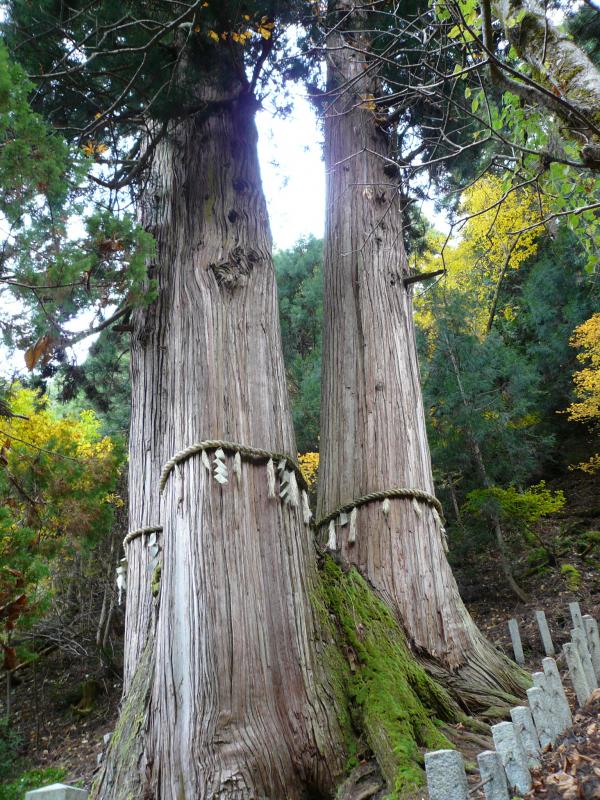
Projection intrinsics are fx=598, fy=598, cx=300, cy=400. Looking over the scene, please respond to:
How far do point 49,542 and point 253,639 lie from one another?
13.7ft

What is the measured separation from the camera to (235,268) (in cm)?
350

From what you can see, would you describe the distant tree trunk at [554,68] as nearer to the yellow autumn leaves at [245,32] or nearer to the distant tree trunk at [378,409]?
the distant tree trunk at [378,409]

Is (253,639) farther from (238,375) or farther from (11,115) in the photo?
(11,115)

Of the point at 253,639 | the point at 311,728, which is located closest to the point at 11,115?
the point at 253,639

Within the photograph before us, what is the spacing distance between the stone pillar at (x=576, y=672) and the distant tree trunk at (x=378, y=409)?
0.97 feet

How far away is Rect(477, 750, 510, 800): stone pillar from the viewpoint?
1698 millimetres

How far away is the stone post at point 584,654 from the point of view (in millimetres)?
3274

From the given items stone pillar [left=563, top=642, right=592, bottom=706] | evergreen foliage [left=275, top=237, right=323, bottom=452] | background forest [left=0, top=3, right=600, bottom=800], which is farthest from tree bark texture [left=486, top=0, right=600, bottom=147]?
evergreen foliage [left=275, top=237, right=323, bottom=452]

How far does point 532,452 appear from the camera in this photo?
32.7 feet

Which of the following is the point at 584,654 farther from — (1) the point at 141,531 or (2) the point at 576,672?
(1) the point at 141,531

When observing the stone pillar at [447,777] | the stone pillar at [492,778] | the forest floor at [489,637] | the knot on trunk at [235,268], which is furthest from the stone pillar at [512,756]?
the forest floor at [489,637]

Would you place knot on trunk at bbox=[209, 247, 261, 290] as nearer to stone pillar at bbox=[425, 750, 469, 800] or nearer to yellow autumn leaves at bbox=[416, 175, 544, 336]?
stone pillar at bbox=[425, 750, 469, 800]

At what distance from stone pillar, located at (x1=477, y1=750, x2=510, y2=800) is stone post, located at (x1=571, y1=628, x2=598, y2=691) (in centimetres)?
172

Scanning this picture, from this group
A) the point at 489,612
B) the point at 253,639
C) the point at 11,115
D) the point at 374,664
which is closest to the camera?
the point at 253,639
